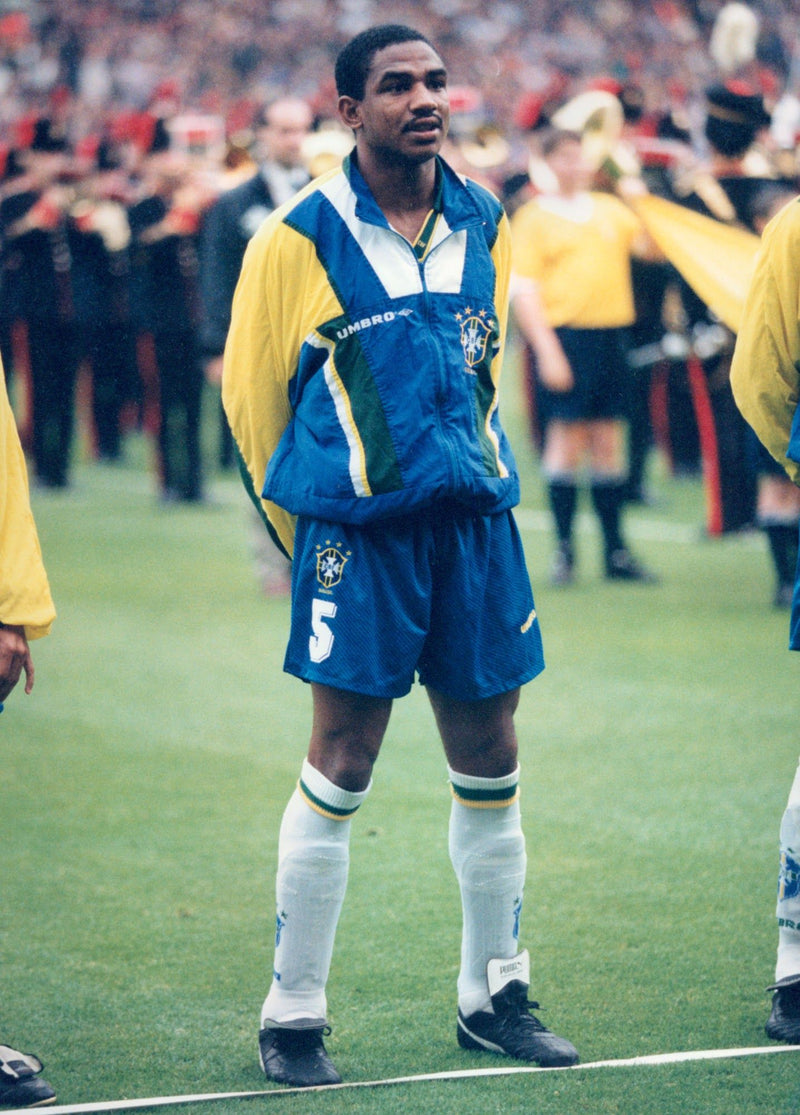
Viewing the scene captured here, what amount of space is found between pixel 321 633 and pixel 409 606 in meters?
0.17

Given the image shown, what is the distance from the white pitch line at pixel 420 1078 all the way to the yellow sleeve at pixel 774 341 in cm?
117

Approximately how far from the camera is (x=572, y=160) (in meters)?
8.52

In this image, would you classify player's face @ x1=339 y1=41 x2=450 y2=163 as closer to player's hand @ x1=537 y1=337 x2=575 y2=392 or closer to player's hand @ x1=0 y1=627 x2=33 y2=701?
player's hand @ x1=0 y1=627 x2=33 y2=701

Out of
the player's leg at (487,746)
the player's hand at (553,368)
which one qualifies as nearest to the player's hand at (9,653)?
the player's leg at (487,746)

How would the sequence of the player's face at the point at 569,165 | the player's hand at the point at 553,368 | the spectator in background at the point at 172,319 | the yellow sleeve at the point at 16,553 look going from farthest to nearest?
the spectator in background at the point at 172,319
the player's face at the point at 569,165
the player's hand at the point at 553,368
the yellow sleeve at the point at 16,553

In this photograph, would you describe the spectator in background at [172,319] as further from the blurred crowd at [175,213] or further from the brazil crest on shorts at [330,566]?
the brazil crest on shorts at [330,566]

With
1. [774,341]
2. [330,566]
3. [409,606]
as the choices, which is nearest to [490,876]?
[409,606]

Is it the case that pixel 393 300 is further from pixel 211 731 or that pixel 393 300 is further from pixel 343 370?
pixel 211 731

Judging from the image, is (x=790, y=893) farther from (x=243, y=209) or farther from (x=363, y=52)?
(x=243, y=209)

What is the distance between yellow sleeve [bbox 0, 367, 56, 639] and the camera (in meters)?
3.08

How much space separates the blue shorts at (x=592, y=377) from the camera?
343 inches

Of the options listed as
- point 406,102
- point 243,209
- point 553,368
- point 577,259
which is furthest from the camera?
point 577,259

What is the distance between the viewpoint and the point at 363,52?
3289 mm

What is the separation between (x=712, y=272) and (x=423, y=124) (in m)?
4.97
